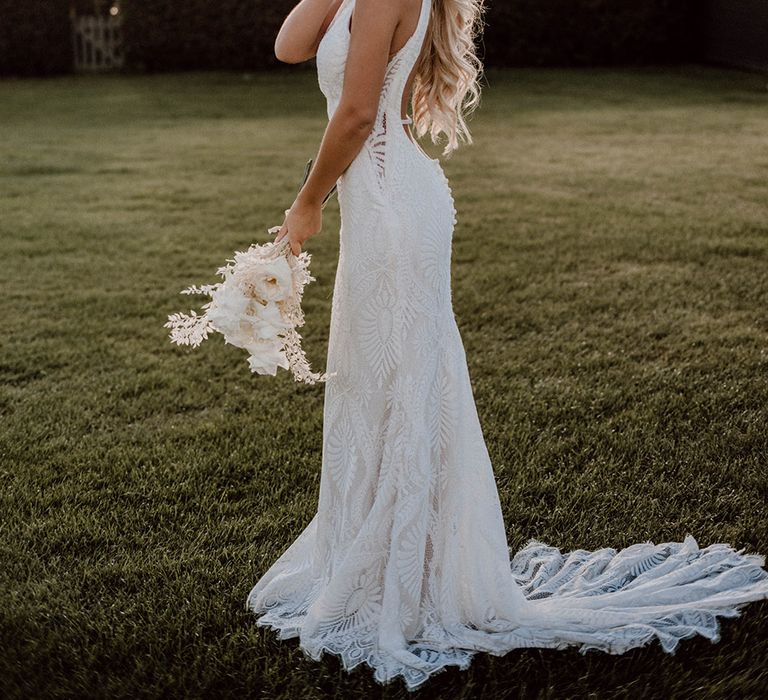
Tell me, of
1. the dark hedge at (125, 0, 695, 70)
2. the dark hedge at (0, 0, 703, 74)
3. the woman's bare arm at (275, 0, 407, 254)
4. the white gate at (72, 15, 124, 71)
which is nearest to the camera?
the woman's bare arm at (275, 0, 407, 254)

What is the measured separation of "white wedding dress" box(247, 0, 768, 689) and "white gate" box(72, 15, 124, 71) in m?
19.9

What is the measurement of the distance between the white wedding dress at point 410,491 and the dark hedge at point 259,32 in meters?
18.7

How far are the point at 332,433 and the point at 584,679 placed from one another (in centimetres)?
98

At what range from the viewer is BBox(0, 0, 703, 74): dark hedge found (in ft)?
66.0

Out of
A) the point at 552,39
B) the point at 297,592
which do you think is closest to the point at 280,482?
the point at 297,592

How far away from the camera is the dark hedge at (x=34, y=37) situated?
65.3 ft

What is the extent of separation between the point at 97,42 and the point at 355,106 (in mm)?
20378

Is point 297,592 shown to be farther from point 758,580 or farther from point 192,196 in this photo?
point 192,196

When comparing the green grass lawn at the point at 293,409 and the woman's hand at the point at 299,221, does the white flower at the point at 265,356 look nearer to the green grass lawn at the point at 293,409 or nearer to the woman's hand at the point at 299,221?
the woman's hand at the point at 299,221

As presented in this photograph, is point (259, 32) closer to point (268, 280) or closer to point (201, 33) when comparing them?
point (201, 33)

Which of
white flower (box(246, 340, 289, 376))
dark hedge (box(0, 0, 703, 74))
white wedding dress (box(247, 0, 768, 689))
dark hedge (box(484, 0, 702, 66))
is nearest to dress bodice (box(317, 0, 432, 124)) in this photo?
white wedding dress (box(247, 0, 768, 689))

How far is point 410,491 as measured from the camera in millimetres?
2723

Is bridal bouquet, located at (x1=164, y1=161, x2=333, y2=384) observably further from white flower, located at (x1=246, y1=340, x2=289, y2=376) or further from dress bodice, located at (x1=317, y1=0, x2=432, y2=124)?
dress bodice, located at (x1=317, y1=0, x2=432, y2=124)

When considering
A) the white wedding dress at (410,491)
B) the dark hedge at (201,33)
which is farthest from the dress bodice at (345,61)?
the dark hedge at (201,33)
